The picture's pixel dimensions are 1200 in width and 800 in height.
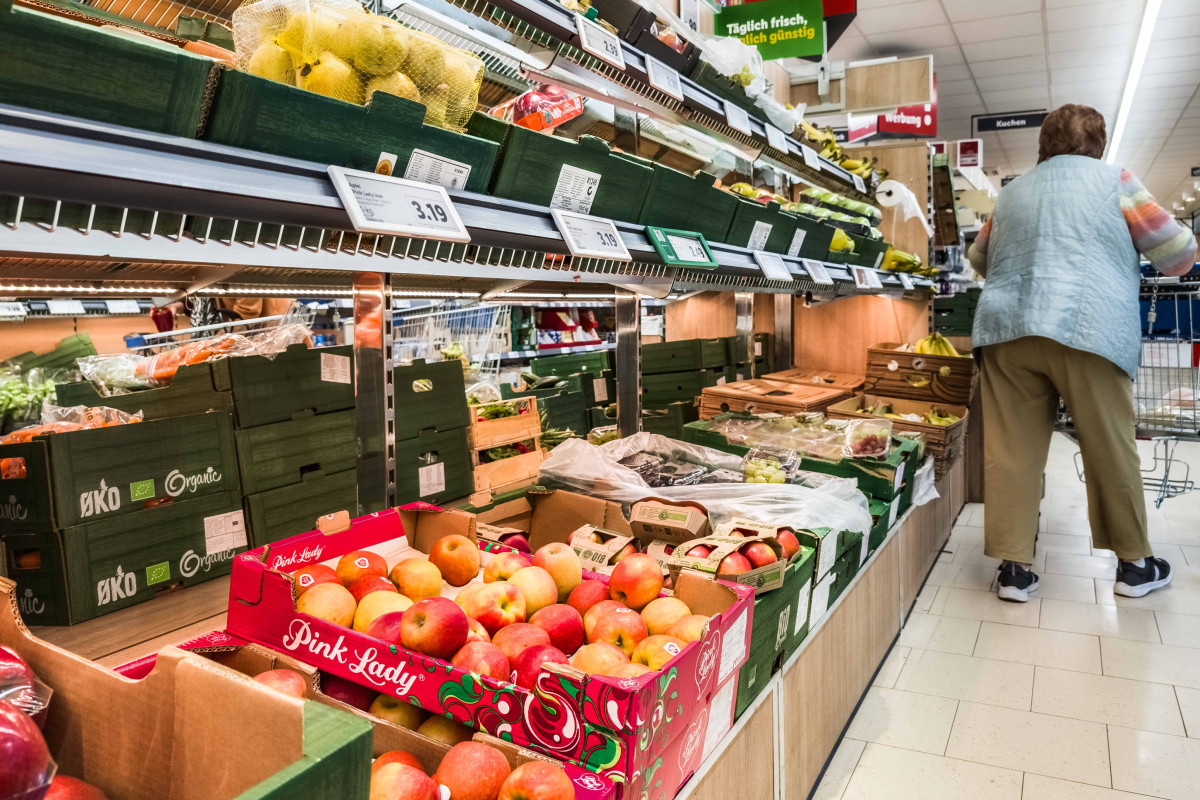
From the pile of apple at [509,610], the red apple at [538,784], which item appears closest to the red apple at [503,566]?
the pile of apple at [509,610]

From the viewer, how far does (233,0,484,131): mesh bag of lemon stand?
3.35ft

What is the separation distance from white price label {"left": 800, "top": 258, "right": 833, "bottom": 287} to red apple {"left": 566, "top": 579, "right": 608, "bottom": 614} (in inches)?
74.3

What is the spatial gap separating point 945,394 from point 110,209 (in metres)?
3.73

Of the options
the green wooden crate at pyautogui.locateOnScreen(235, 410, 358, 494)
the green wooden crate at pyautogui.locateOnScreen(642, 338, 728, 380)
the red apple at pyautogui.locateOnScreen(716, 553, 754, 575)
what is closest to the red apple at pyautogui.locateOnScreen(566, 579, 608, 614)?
the red apple at pyautogui.locateOnScreen(716, 553, 754, 575)

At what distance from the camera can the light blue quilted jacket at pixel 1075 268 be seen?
9.23ft

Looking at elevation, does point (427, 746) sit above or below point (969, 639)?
above

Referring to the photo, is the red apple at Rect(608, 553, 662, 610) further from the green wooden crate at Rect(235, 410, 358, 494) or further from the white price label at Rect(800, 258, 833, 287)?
the white price label at Rect(800, 258, 833, 287)

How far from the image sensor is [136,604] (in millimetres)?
1860

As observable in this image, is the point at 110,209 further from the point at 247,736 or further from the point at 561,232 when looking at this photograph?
the point at 561,232

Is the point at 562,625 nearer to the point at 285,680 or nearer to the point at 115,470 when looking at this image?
the point at 285,680

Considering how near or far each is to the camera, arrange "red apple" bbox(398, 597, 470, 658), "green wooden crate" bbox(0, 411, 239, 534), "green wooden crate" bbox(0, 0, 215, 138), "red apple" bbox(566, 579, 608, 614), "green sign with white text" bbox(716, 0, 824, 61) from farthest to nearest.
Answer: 1. "green sign with white text" bbox(716, 0, 824, 61)
2. "green wooden crate" bbox(0, 411, 239, 534)
3. "red apple" bbox(566, 579, 608, 614)
4. "red apple" bbox(398, 597, 470, 658)
5. "green wooden crate" bbox(0, 0, 215, 138)

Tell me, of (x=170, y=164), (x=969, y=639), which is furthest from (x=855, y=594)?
→ (x=170, y=164)

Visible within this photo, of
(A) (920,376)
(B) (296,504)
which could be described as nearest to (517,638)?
(B) (296,504)

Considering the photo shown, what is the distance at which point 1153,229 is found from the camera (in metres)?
2.85
